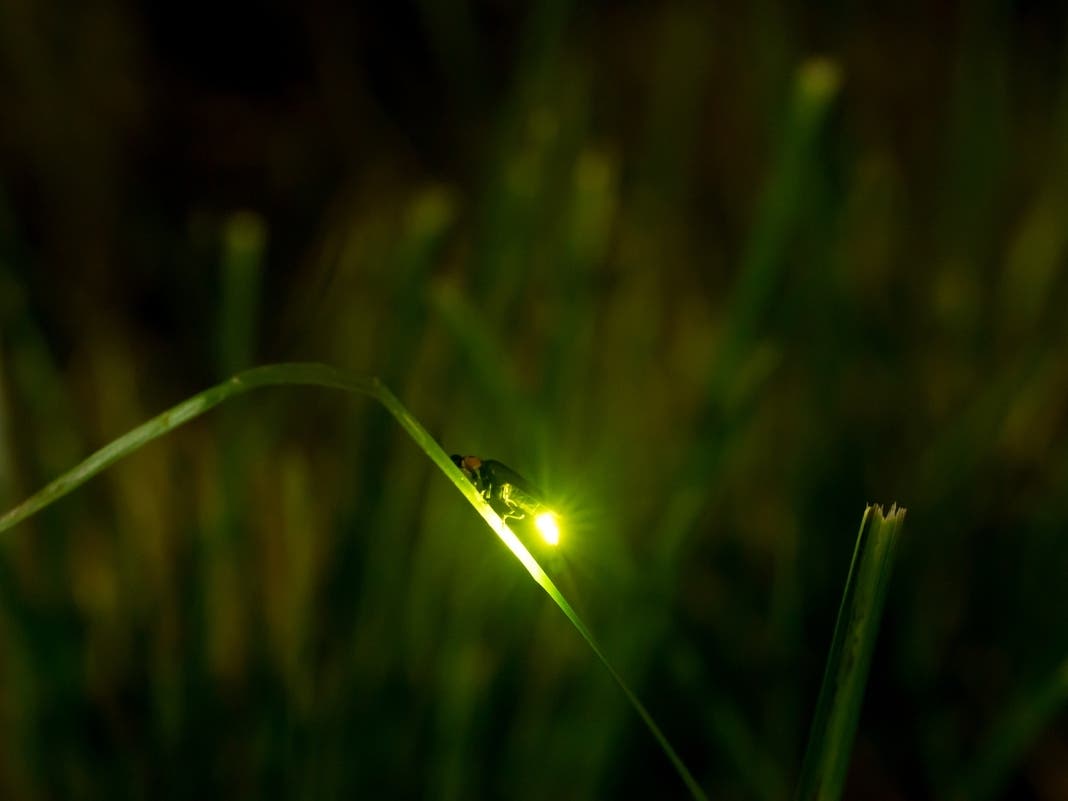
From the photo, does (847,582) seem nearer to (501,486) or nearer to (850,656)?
(850,656)

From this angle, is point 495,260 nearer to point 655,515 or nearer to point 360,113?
point 655,515

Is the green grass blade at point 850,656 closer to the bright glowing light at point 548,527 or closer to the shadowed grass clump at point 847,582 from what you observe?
the shadowed grass clump at point 847,582

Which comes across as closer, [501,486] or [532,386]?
[501,486]

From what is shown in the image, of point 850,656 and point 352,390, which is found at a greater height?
point 352,390

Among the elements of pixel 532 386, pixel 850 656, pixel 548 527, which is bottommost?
pixel 850 656

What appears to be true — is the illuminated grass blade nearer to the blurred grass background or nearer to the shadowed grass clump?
the shadowed grass clump

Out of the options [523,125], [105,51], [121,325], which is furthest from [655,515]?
[105,51]

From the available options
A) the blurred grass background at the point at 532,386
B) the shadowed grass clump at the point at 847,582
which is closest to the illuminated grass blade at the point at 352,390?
the shadowed grass clump at the point at 847,582

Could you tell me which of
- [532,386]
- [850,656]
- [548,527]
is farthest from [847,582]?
[532,386]
